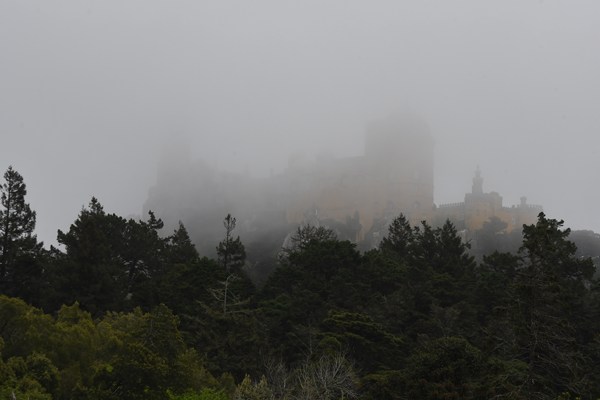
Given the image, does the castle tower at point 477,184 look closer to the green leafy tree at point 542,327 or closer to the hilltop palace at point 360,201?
the hilltop palace at point 360,201

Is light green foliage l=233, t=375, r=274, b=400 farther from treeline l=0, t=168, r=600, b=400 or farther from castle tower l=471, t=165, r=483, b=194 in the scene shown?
castle tower l=471, t=165, r=483, b=194

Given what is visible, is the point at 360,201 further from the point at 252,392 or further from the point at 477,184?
the point at 252,392

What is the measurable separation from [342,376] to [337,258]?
17.7 m

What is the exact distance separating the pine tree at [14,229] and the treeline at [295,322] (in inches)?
3.2

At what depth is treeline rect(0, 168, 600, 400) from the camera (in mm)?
18016

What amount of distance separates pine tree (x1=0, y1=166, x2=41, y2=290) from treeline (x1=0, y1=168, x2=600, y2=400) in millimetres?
80

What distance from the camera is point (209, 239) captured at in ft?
287

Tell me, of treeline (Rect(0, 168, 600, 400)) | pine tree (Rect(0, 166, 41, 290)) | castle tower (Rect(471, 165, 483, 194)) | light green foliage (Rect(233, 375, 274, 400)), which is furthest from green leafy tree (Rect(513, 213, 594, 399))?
castle tower (Rect(471, 165, 483, 194))

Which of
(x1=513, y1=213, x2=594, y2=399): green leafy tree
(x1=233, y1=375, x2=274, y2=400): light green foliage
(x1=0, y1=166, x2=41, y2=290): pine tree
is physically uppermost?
(x1=0, y1=166, x2=41, y2=290): pine tree

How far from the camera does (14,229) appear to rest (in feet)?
127

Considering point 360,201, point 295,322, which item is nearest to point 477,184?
point 360,201

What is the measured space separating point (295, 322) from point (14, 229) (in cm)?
1724

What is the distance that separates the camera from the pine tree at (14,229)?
3712 cm

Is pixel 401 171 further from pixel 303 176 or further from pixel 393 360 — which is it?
pixel 393 360
